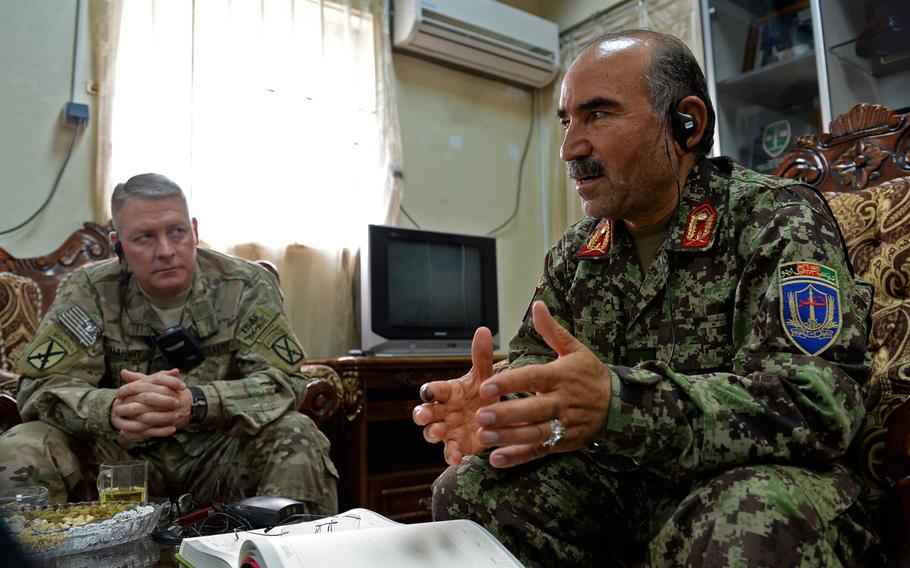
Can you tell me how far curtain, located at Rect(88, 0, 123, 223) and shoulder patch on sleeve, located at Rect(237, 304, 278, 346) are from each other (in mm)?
1098

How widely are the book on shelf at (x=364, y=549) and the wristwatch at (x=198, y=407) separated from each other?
764 mm

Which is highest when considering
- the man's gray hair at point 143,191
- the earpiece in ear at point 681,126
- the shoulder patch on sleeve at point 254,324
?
the man's gray hair at point 143,191

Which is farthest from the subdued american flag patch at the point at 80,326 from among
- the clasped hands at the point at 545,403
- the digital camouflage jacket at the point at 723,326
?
the clasped hands at the point at 545,403

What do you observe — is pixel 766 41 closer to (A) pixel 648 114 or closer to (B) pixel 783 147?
(B) pixel 783 147

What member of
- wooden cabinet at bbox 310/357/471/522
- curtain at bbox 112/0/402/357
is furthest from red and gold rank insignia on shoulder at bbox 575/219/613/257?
curtain at bbox 112/0/402/357

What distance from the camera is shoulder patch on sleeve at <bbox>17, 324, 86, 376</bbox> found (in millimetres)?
1719

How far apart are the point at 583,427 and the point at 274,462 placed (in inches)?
41.6

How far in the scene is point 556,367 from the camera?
A: 2.55 feet

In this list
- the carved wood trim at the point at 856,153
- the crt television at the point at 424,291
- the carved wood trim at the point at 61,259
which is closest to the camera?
the carved wood trim at the point at 856,153

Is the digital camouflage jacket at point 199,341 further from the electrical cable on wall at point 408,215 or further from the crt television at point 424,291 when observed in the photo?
the electrical cable on wall at point 408,215

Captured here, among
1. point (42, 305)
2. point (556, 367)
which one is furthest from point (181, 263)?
point (556, 367)

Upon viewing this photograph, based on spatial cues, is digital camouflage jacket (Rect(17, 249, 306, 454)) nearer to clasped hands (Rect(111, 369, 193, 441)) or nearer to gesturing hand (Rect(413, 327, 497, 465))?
clasped hands (Rect(111, 369, 193, 441))

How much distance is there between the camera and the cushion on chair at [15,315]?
2.12 metres

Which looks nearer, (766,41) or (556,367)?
(556,367)
